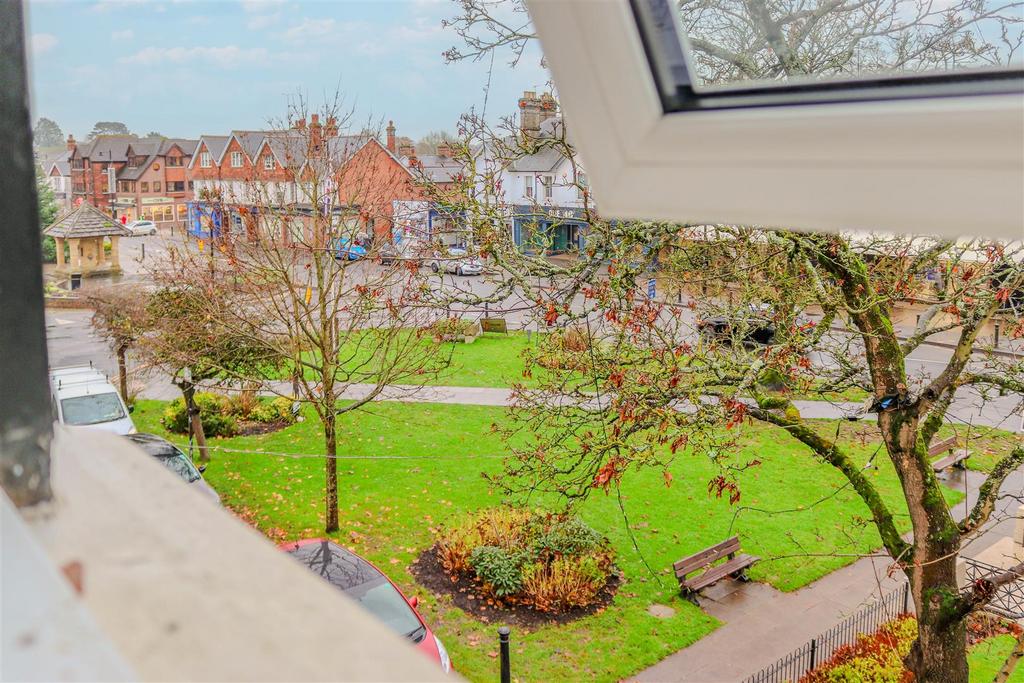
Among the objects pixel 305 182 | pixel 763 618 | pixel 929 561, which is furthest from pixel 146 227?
pixel 929 561

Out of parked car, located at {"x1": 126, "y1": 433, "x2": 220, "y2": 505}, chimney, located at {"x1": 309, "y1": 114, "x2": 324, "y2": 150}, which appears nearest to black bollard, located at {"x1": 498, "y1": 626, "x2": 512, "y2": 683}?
parked car, located at {"x1": 126, "y1": 433, "x2": 220, "y2": 505}

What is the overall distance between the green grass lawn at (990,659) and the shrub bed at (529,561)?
79.5 inches

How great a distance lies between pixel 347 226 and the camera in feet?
21.0

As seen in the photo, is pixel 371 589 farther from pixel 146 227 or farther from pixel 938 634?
pixel 146 227

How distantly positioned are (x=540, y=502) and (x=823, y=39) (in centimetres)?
564

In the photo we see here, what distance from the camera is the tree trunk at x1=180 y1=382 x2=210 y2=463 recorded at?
6914mm

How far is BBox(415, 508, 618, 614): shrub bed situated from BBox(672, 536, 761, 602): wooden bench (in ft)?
1.52

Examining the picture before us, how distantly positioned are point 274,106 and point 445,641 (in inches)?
202

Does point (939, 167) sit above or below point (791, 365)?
above

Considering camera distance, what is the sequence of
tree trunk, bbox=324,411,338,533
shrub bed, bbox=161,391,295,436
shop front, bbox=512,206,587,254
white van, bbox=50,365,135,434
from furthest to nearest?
shrub bed, bbox=161,391,295,436, white van, bbox=50,365,135,434, tree trunk, bbox=324,411,338,533, shop front, bbox=512,206,587,254

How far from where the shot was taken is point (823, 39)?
22.5 inches

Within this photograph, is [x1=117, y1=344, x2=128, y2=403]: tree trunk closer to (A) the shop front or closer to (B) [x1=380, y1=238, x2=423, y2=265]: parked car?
(B) [x1=380, y1=238, x2=423, y2=265]: parked car

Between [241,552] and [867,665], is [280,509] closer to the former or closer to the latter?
[867,665]

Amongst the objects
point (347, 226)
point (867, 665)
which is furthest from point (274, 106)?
point (867, 665)
